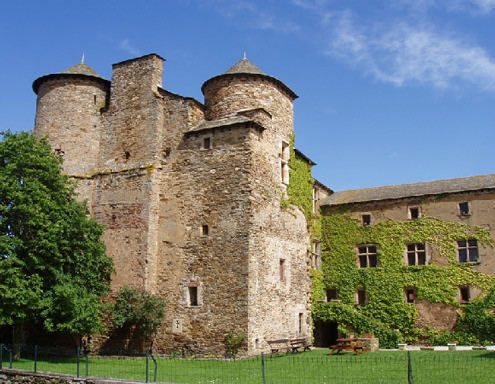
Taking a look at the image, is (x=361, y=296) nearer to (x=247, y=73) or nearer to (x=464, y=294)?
(x=464, y=294)

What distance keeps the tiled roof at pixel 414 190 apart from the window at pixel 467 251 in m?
2.91

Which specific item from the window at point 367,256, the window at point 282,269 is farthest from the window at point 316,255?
the window at point 282,269

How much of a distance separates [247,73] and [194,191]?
6840 millimetres

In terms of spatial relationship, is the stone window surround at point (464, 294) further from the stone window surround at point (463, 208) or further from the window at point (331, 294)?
the window at point (331, 294)

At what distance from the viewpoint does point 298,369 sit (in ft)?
57.9

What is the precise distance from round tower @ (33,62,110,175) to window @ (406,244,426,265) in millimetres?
18416

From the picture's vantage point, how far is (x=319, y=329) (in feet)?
101

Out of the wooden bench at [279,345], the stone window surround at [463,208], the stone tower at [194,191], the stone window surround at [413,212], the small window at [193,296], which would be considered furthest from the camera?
the stone window surround at [413,212]

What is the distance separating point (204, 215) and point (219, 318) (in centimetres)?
480

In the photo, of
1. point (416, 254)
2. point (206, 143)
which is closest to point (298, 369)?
point (206, 143)

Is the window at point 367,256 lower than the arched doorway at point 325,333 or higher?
higher

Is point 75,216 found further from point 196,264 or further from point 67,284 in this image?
point 196,264

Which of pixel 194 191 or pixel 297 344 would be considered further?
pixel 297 344

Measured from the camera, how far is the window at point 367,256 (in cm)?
3050
